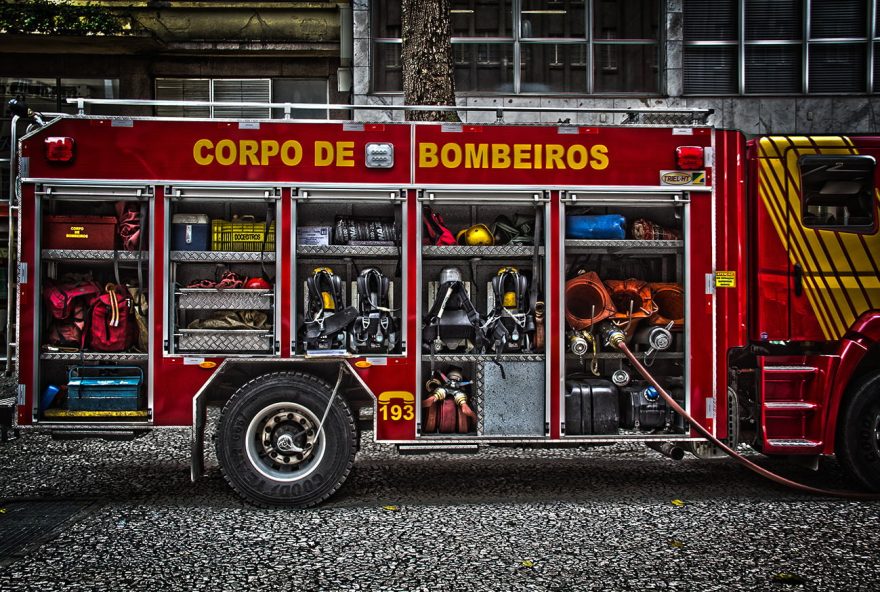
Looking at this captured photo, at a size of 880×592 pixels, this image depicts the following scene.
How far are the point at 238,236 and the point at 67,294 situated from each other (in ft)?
4.59

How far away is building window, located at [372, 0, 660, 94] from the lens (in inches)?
626

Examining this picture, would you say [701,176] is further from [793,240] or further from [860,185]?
[860,185]

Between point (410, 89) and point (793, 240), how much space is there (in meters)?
5.24

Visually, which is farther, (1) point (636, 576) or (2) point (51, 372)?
(2) point (51, 372)

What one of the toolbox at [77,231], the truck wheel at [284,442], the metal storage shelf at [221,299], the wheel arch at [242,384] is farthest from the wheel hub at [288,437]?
the toolbox at [77,231]

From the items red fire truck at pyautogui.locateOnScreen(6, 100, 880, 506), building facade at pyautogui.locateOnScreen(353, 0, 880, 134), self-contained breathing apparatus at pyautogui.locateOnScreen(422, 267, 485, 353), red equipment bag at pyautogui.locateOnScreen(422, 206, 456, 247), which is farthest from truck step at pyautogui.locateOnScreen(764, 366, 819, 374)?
building facade at pyautogui.locateOnScreen(353, 0, 880, 134)

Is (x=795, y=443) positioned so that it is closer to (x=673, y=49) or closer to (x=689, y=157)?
(x=689, y=157)

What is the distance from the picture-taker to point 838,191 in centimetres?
637

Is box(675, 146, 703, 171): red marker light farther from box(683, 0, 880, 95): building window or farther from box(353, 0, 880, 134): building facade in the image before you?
box(683, 0, 880, 95): building window

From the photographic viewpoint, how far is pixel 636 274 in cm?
702

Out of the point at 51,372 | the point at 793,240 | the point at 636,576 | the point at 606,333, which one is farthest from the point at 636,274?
the point at 51,372

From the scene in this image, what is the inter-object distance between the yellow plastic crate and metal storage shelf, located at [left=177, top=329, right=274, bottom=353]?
0.69m

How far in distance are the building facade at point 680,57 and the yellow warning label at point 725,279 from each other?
33.3 feet

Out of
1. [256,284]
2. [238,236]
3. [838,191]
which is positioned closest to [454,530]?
[256,284]
